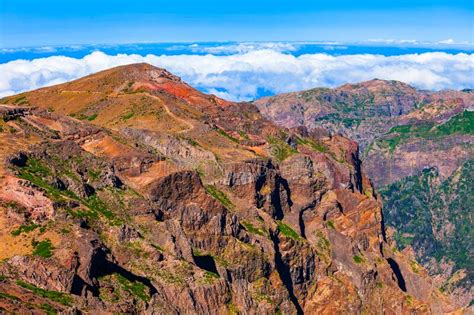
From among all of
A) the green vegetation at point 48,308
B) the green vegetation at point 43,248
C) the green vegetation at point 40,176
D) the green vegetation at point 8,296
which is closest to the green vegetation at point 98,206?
the green vegetation at point 40,176

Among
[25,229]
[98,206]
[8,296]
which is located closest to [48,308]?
[8,296]

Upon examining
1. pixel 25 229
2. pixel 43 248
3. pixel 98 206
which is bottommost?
pixel 98 206

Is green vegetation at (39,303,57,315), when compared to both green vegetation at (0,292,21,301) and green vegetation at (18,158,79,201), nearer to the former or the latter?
green vegetation at (0,292,21,301)

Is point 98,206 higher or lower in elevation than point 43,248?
lower

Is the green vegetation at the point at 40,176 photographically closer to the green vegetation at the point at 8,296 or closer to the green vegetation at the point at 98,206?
the green vegetation at the point at 98,206

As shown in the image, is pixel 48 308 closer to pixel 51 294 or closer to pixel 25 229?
pixel 51 294

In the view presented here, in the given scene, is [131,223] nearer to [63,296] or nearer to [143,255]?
[143,255]

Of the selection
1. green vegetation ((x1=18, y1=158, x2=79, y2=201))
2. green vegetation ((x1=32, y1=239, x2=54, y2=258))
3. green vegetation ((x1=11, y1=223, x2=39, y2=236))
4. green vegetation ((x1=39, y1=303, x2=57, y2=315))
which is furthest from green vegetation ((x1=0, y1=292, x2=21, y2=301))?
green vegetation ((x1=18, y1=158, x2=79, y2=201))

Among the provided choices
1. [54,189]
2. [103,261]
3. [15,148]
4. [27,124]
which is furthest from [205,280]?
[27,124]
